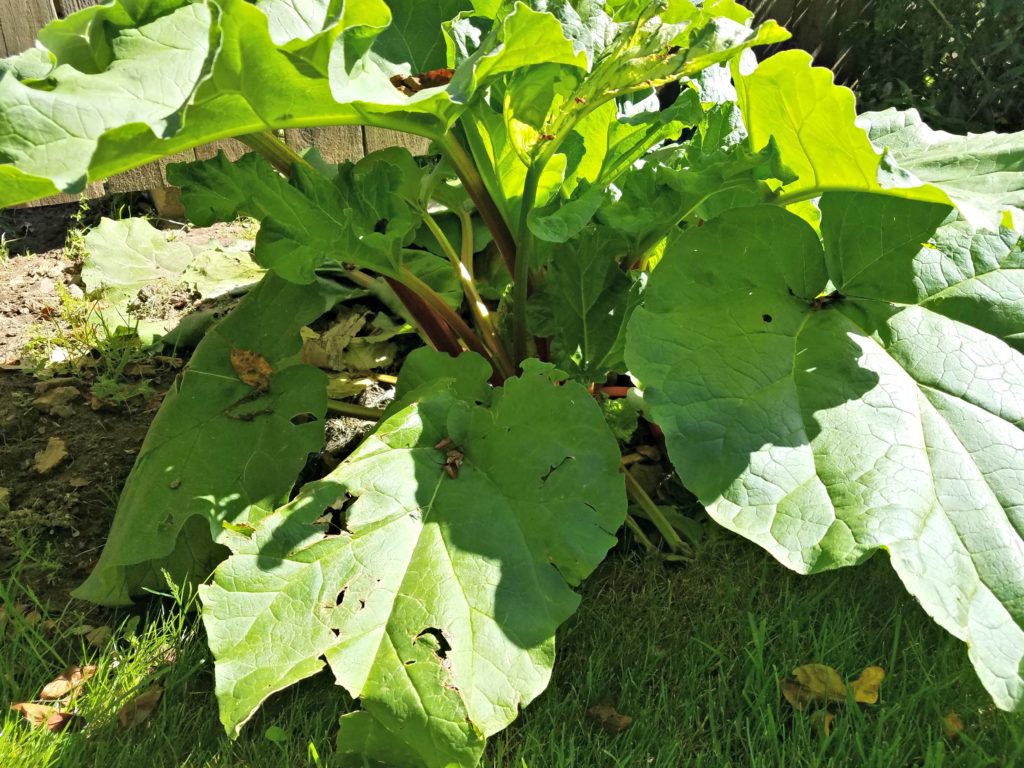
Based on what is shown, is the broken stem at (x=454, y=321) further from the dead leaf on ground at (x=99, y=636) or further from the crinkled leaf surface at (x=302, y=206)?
the dead leaf on ground at (x=99, y=636)

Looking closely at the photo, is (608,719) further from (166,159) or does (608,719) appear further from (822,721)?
(166,159)

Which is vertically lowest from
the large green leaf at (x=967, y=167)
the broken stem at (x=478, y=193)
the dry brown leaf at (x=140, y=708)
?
the dry brown leaf at (x=140, y=708)

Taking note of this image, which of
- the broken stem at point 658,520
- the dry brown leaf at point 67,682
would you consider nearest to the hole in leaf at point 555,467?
A: the broken stem at point 658,520

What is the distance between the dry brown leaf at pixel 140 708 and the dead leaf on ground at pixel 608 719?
791 millimetres

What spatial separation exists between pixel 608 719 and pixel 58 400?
1.67 m

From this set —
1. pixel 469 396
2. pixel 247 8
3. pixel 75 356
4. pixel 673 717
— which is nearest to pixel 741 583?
pixel 673 717

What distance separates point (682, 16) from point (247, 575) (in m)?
1.27

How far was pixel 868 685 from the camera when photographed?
1.65 m

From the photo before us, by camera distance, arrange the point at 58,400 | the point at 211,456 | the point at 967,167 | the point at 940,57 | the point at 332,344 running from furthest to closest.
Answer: the point at 940,57 < the point at 332,344 < the point at 58,400 < the point at 211,456 < the point at 967,167

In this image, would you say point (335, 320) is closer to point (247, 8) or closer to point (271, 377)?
point (271, 377)

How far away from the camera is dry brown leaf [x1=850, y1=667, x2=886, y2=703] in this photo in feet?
5.32

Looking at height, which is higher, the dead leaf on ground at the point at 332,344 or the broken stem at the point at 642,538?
the broken stem at the point at 642,538

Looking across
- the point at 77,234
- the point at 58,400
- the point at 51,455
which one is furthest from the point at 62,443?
the point at 77,234

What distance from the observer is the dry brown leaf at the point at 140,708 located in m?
1.60
